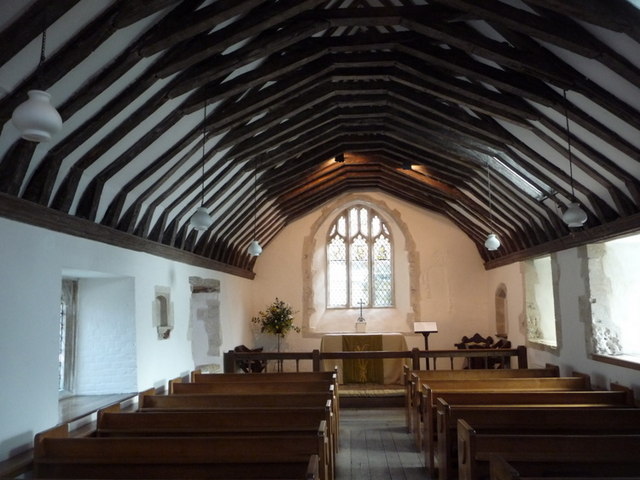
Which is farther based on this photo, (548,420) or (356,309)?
(356,309)

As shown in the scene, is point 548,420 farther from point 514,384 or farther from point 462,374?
point 462,374

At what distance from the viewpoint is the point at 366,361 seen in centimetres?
1077

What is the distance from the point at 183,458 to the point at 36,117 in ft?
7.45

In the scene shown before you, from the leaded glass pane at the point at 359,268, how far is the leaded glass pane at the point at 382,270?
0.58ft

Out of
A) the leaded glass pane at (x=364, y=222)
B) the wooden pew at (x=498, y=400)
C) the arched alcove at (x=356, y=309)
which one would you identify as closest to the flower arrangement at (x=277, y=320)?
the arched alcove at (x=356, y=309)

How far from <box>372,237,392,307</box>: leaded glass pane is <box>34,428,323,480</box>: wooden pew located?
8842mm

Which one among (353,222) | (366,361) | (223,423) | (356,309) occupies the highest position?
(353,222)

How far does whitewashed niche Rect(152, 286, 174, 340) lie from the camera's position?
672cm

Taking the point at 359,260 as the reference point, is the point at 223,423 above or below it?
below

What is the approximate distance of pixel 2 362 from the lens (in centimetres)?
378

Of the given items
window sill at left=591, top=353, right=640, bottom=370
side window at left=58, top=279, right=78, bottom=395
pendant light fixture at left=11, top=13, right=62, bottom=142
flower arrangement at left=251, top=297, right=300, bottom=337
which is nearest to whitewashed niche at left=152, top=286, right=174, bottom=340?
side window at left=58, top=279, right=78, bottom=395

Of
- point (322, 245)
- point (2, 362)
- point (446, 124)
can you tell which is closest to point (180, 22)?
point (2, 362)

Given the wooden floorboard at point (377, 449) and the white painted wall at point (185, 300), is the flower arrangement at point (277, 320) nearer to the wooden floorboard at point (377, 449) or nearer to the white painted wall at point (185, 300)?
the white painted wall at point (185, 300)

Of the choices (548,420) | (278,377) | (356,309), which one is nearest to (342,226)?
(356,309)
